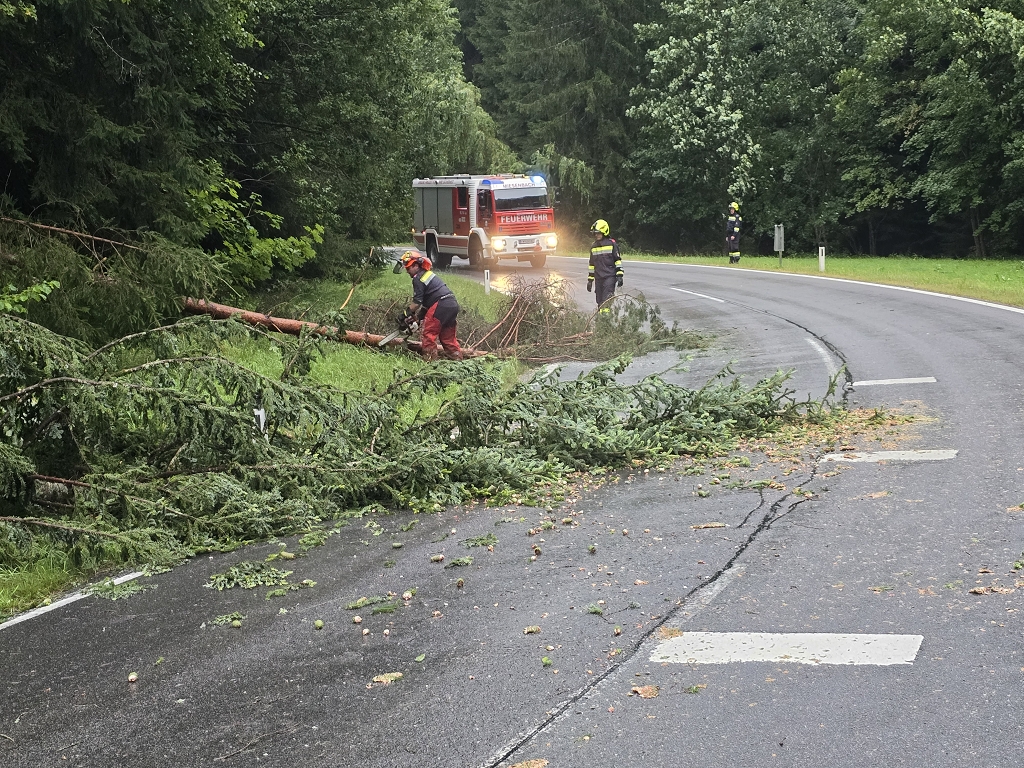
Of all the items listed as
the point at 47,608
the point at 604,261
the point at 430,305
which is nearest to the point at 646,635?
the point at 47,608

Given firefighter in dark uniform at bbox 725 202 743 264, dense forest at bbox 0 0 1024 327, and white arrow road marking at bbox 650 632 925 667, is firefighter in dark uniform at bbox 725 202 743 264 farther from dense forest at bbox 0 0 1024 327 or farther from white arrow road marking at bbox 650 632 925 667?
white arrow road marking at bbox 650 632 925 667

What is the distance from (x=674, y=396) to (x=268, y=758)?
20.7ft

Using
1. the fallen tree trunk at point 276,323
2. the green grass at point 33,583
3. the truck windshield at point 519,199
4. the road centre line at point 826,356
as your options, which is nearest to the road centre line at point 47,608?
the green grass at point 33,583

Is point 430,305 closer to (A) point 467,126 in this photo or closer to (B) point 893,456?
(B) point 893,456

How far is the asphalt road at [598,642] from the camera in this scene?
4.39 meters

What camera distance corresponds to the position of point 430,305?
14.4m

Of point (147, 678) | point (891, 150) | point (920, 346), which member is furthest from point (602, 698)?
point (891, 150)

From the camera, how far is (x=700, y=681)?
4840 millimetres

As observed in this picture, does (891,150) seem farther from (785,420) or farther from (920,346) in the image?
(785,420)

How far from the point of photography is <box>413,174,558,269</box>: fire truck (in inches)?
1359

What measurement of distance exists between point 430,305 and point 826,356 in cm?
531

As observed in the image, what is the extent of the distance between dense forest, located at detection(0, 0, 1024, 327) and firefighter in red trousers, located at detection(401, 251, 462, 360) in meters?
Result: 2.52

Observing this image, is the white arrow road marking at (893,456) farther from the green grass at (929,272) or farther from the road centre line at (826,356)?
the green grass at (929,272)

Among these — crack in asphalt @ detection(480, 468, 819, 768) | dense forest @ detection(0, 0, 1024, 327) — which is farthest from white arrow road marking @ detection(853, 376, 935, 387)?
dense forest @ detection(0, 0, 1024, 327)
